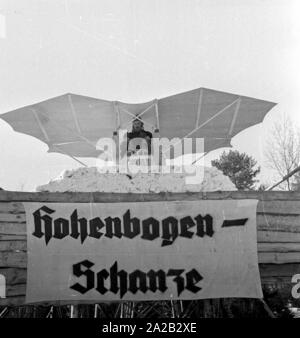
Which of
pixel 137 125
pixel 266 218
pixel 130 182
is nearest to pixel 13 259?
pixel 130 182

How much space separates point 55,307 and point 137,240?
2.66 ft

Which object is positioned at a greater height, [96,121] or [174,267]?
[96,121]

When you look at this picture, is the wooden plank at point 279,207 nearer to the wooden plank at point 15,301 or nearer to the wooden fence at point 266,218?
the wooden fence at point 266,218

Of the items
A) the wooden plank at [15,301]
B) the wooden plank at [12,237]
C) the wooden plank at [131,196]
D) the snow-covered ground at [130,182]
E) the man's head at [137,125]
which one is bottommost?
the wooden plank at [15,301]

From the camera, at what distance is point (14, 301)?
279cm

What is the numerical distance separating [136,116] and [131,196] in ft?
13.5

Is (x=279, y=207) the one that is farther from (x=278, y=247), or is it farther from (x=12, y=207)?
(x=12, y=207)

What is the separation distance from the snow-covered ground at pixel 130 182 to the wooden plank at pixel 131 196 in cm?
43

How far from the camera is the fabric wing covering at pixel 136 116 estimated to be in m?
6.79

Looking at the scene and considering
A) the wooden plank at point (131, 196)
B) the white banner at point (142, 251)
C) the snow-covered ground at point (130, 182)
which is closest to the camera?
the white banner at point (142, 251)

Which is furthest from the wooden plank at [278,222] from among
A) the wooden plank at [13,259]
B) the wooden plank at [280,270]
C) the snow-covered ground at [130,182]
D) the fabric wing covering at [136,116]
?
the fabric wing covering at [136,116]

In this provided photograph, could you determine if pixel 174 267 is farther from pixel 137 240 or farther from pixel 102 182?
pixel 102 182
